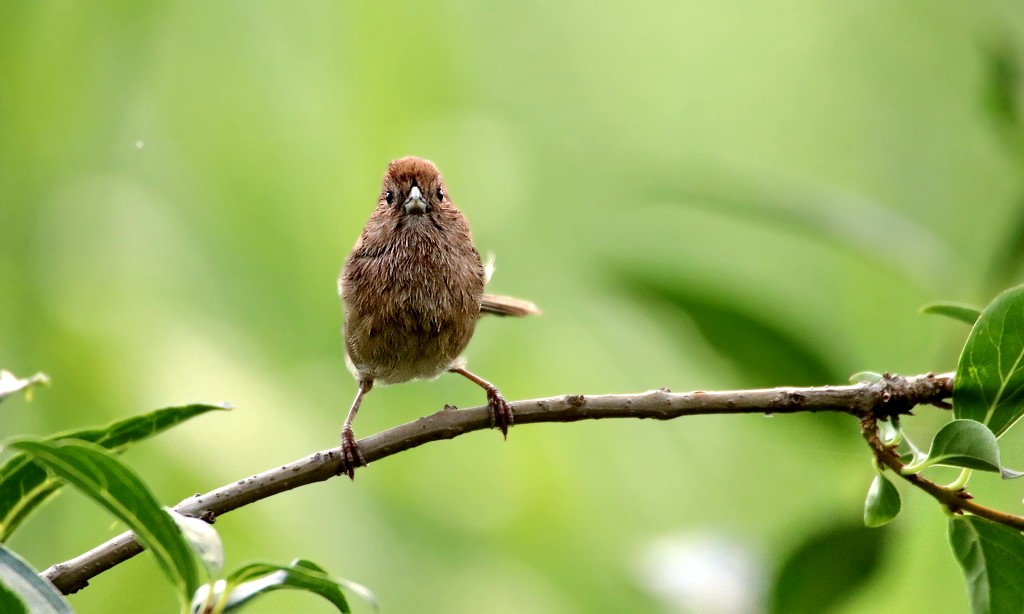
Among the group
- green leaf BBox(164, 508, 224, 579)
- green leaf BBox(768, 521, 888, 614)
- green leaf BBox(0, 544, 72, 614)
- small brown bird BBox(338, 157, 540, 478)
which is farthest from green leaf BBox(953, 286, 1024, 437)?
small brown bird BBox(338, 157, 540, 478)

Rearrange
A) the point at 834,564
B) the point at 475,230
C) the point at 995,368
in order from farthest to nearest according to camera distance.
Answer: the point at 475,230, the point at 834,564, the point at 995,368

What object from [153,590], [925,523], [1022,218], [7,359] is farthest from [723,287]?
[7,359]

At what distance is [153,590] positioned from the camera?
3881 millimetres

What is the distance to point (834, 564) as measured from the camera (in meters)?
2.57

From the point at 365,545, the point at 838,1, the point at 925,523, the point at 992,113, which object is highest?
the point at 838,1

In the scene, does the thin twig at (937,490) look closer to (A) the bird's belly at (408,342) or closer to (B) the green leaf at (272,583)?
(B) the green leaf at (272,583)

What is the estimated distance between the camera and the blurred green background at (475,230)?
449 cm

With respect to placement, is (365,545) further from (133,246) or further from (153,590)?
(133,246)

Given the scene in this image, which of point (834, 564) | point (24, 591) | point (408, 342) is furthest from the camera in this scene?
point (408, 342)

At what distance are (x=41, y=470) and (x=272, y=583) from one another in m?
0.51

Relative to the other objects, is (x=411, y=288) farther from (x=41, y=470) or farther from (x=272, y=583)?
(x=272, y=583)

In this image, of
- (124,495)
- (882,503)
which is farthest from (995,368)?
(124,495)

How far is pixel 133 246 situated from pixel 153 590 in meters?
1.93

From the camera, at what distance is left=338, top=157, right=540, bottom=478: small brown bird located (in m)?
3.21
